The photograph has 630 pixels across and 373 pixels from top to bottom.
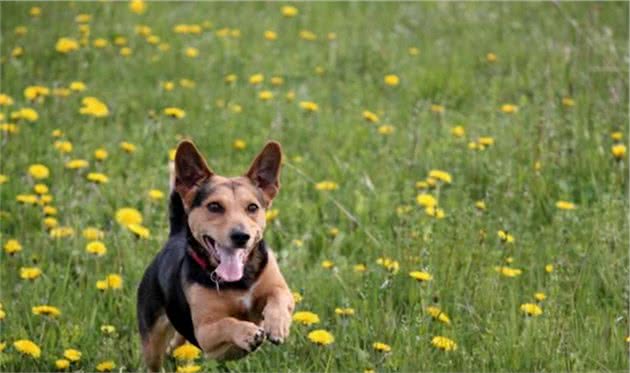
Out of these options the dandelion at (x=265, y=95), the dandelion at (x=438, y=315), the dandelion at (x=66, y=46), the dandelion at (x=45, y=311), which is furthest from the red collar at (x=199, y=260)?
the dandelion at (x=66, y=46)

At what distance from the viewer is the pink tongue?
4.56 metres

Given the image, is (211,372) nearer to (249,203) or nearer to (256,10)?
(249,203)

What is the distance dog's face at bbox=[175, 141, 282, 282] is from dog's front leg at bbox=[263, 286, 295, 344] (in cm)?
16

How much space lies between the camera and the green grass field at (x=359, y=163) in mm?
5426

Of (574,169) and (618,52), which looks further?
(618,52)

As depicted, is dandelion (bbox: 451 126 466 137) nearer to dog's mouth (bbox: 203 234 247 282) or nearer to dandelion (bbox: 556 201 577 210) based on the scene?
dandelion (bbox: 556 201 577 210)

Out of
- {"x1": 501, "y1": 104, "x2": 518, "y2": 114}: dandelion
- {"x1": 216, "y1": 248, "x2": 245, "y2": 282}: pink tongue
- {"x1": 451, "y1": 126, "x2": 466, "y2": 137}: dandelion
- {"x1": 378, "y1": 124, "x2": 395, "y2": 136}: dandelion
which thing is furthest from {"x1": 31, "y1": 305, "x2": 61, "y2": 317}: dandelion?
{"x1": 501, "y1": 104, "x2": 518, "y2": 114}: dandelion

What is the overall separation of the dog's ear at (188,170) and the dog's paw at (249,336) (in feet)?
2.27

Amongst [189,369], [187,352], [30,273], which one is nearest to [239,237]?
[189,369]

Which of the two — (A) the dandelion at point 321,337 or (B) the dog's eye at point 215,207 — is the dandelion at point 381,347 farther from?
(B) the dog's eye at point 215,207

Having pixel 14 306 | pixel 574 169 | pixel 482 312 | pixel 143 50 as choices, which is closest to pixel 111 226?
pixel 14 306

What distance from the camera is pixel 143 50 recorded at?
958 cm

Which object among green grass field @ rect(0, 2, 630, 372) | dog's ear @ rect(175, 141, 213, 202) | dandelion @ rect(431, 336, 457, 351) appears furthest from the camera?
green grass field @ rect(0, 2, 630, 372)

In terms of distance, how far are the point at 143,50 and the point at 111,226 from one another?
10.6 ft
